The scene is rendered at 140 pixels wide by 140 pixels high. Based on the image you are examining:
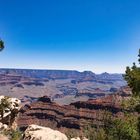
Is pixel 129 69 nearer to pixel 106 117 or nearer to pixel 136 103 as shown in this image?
pixel 136 103

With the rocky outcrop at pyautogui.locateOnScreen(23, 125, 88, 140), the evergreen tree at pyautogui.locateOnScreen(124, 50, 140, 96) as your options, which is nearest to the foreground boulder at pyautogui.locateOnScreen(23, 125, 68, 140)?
the rocky outcrop at pyautogui.locateOnScreen(23, 125, 88, 140)

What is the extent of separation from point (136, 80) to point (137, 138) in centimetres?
1289

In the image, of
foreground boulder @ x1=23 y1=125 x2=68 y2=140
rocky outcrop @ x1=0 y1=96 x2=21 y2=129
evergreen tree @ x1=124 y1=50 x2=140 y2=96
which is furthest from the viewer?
rocky outcrop @ x1=0 y1=96 x2=21 y2=129

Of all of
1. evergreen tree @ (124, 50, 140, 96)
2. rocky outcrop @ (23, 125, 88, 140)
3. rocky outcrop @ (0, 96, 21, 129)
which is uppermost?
evergreen tree @ (124, 50, 140, 96)

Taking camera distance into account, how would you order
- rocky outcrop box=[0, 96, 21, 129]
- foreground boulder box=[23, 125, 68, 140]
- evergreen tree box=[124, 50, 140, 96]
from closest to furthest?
1. foreground boulder box=[23, 125, 68, 140]
2. evergreen tree box=[124, 50, 140, 96]
3. rocky outcrop box=[0, 96, 21, 129]

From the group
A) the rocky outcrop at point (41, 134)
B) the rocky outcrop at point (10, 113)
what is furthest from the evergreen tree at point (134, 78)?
the rocky outcrop at point (10, 113)

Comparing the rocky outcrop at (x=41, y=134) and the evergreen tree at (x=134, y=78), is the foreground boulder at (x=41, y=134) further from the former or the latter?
the evergreen tree at (x=134, y=78)

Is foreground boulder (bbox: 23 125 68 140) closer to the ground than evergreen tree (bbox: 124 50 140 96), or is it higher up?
closer to the ground

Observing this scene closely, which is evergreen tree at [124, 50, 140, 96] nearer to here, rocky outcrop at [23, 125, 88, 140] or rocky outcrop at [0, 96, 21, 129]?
rocky outcrop at [23, 125, 88, 140]

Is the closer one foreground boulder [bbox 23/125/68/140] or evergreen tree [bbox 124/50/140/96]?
foreground boulder [bbox 23/125/68/140]

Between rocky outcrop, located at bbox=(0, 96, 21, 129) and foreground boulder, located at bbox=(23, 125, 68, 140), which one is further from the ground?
foreground boulder, located at bbox=(23, 125, 68, 140)

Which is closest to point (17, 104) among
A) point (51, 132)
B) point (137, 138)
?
point (137, 138)

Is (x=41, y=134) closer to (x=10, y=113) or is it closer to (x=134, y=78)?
(x=134, y=78)

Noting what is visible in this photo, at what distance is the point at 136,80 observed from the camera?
37.2 meters
